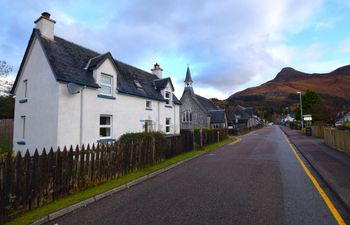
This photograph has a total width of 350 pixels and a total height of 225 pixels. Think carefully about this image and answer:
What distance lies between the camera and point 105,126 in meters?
14.1

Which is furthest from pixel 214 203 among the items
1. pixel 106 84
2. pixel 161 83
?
pixel 161 83

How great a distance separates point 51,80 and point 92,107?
8.47 ft

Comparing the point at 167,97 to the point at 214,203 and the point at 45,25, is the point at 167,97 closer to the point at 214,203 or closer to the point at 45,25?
the point at 45,25

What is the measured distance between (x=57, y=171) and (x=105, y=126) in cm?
819

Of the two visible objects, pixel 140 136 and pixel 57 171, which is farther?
pixel 140 136

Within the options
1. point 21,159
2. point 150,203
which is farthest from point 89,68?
point 150,203

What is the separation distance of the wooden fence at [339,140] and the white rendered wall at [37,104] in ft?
54.4

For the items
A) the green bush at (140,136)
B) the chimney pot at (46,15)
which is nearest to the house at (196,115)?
the green bush at (140,136)

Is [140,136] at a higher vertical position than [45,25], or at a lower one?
lower

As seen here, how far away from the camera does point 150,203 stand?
5500 mm

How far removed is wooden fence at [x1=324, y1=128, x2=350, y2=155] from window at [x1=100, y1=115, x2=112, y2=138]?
14728 millimetres

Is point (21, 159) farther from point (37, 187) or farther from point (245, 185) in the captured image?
point (245, 185)

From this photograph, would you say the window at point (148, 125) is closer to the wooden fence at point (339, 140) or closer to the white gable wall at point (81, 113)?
the white gable wall at point (81, 113)

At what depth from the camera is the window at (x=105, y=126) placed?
560 inches
